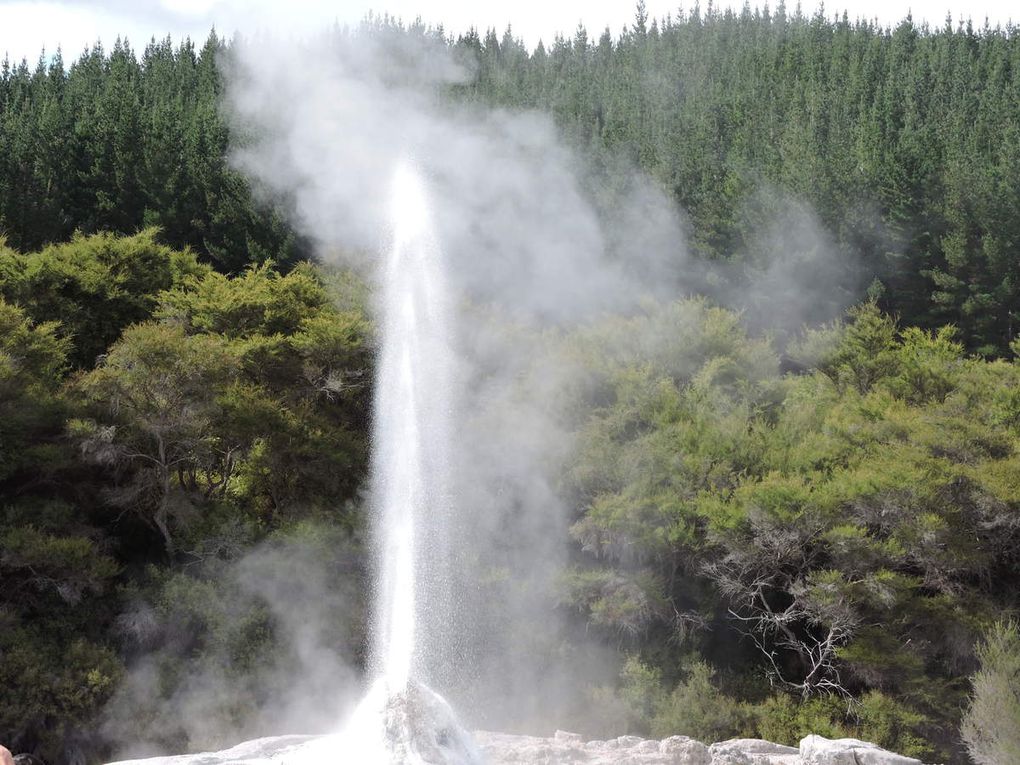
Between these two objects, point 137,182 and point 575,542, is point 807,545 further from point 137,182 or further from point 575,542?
point 137,182

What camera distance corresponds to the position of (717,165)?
36.5m

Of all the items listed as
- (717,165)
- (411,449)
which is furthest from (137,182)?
(411,449)

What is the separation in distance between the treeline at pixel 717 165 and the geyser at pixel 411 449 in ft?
30.7

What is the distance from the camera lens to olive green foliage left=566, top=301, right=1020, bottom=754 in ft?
51.3

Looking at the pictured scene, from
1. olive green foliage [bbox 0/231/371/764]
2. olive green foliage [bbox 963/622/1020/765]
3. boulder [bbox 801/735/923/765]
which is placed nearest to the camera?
boulder [bbox 801/735/923/765]

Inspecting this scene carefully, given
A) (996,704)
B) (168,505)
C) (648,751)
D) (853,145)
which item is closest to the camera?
(648,751)

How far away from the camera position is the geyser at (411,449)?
13977 millimetres

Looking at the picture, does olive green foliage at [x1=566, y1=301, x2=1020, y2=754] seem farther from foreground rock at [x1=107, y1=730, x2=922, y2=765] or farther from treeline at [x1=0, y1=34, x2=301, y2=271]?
treeline at [x1=0, y1=34, x2=301, y2=271]

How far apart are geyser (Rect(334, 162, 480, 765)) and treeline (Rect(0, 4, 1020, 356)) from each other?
9342 millimetres

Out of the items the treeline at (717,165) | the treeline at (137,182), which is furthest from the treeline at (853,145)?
the treeline at (137,182)

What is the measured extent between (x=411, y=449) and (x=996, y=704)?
8281mm

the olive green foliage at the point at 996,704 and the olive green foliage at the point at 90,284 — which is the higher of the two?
the olive green foliage at the point at 90,284

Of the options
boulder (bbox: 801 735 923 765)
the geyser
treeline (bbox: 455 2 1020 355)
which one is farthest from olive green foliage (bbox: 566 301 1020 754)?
treeline (bbox: 455 2 1020 355)

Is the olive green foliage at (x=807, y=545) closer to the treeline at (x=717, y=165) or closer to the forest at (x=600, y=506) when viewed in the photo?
the forest at (x=600, y=506)
